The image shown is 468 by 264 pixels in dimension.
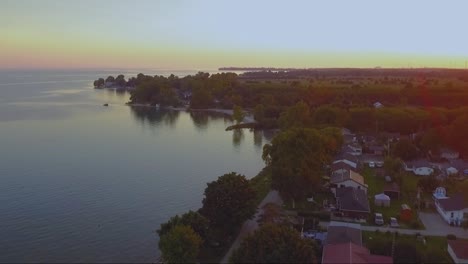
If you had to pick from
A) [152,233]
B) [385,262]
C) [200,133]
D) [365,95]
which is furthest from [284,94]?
[385,262]

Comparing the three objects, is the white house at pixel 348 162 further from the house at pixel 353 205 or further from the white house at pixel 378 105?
the white house at pixel 378 105

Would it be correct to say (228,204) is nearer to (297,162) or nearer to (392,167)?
(297,162)

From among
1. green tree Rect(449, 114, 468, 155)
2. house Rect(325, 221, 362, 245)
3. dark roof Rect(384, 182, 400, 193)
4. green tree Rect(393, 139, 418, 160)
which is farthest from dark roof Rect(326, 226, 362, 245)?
green tree Rect(449, 114, 468, 155)

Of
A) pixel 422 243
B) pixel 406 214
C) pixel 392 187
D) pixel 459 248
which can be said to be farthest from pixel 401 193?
pixel 459 248

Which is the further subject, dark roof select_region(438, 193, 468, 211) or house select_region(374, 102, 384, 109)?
house select_region(374, 102, 384, 109)

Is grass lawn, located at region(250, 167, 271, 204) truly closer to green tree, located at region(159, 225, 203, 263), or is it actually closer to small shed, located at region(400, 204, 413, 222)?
small shed, located at region(400, 204, 413, 222)

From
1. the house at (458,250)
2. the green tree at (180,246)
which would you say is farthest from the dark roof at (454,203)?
the green tree at (180,246)

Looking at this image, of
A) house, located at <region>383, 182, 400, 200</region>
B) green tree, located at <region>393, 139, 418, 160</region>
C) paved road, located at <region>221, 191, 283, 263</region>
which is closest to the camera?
paved road, located at <region>221, 191, 283, 263</region>
